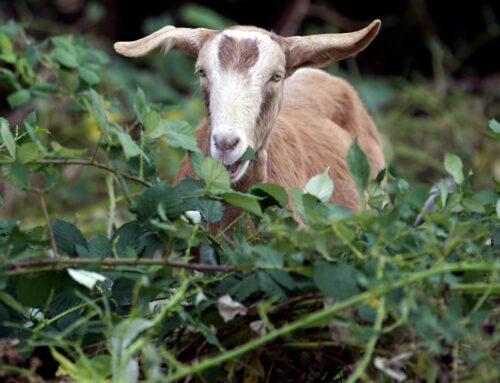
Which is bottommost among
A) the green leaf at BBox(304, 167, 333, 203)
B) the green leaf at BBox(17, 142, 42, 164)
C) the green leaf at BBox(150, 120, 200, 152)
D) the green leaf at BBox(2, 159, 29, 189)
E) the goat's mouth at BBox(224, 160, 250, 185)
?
the goat's mouth at BBox(224, 160, 250, 185)

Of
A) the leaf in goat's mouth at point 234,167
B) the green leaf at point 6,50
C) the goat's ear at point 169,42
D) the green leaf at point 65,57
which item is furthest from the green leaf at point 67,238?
the green leaf at point 6,50

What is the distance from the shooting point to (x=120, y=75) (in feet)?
31.1

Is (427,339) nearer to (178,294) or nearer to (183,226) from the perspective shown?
(178,294)

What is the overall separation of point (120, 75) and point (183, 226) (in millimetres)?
6468

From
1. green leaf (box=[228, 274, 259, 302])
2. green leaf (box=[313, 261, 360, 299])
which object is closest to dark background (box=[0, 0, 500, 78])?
green leaf (box=[228, 274, 259, 302])

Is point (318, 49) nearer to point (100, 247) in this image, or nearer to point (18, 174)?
point (100, 247)

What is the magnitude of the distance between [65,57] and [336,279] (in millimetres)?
2534

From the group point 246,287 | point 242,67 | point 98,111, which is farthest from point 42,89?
point 246,287

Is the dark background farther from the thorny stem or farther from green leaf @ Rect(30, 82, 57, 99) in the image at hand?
the thorny stem

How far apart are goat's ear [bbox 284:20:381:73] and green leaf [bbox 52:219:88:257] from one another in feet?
5.03

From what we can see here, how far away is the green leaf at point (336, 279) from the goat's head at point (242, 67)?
1.10 meters

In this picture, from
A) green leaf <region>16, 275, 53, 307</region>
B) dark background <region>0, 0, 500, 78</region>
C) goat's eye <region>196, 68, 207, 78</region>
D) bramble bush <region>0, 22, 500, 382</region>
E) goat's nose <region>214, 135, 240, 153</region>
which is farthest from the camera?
dark background <region>0, 0, 500, 78</region>

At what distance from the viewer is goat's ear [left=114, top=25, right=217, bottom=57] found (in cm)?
442

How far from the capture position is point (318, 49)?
4512 mm
